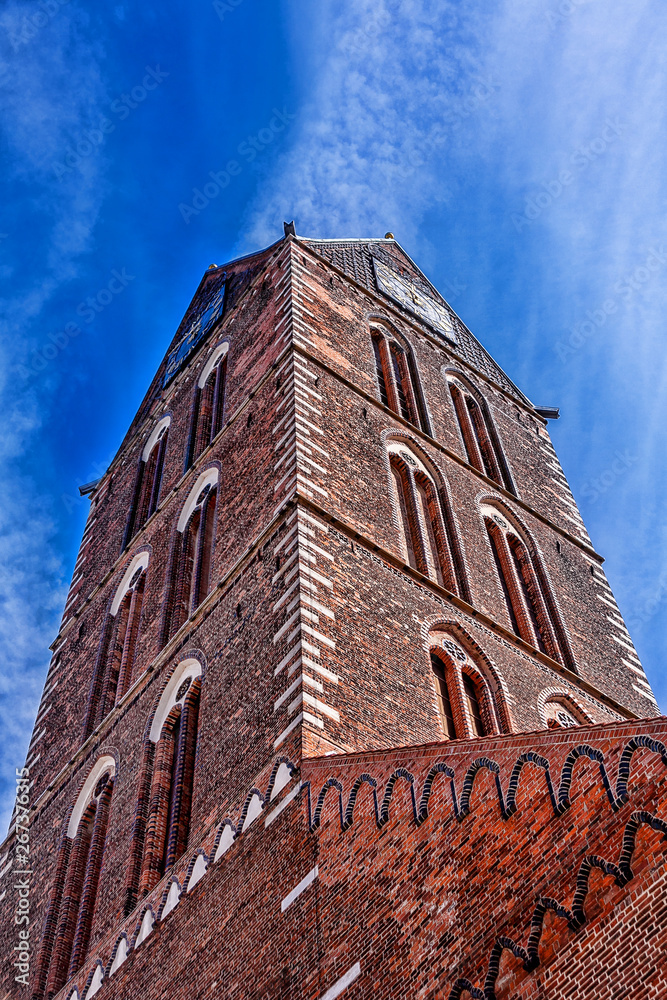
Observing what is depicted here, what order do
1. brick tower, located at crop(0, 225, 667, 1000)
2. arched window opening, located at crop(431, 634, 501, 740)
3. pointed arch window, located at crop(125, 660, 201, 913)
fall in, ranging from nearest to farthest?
brick tower, located at crop(0, 225, 667, 1000), pointed arch window, located at crop(125, 660, 201, 913), arched window opening, located at crop(431, 634, 501, 740)

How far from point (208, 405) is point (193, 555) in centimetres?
499

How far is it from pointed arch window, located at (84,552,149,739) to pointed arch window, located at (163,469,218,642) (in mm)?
1138

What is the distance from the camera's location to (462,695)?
16.2 metres

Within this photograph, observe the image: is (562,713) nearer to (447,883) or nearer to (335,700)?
(335,700)

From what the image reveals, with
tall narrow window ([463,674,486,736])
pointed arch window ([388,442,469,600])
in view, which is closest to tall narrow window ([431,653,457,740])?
tall narrow window ([463,674,486,736])

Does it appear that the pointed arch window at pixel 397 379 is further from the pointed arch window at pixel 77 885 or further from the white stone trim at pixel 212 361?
the pointed arch window at pixel 77 885

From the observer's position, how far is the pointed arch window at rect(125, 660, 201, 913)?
15.2m

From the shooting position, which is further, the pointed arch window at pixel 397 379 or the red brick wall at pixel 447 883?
the pointed arch window at pixel 397 379

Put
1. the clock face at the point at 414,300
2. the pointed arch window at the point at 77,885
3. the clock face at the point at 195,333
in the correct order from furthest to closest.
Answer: the clock face at the point at 195,333 → the clock face at the point at 414,300 → the pointed arch window at the point at 77,885

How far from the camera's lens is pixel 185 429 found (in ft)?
81.9

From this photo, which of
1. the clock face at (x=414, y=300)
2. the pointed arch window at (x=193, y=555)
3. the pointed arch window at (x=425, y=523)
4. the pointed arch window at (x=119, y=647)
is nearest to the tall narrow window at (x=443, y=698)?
the pointed arch window at (x=425, y=523)

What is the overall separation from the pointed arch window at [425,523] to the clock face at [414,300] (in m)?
7.23

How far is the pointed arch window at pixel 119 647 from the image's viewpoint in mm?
20125

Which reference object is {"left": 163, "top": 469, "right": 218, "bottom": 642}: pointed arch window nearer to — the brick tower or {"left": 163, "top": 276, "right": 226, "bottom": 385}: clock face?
the brick tower
